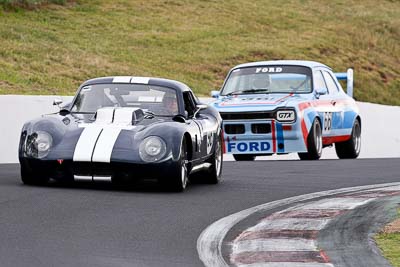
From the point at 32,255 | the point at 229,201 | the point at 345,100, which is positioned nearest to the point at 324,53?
the point at 345,100

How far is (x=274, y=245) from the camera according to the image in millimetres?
8742

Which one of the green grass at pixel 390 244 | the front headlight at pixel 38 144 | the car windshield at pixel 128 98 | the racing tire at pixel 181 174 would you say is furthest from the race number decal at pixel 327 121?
the green grass at pixel 390 244

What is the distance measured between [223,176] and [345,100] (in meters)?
6.78

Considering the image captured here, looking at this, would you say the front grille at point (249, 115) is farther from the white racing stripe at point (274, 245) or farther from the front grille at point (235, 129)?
the white racing stripe at point (274, 245)

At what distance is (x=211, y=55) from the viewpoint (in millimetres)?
48781

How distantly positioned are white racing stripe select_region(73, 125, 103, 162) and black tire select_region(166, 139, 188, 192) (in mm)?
858

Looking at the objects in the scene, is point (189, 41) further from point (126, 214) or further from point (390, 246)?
point (390, 246)

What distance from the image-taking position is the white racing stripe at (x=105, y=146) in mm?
12078

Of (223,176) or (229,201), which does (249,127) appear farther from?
(229,201)

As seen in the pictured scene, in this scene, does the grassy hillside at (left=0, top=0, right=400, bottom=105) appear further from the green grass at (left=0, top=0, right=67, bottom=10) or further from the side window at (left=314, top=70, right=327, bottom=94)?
the side window at (left=314, top=70, right=327, bottom=94)

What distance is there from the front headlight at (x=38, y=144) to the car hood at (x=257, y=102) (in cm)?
716

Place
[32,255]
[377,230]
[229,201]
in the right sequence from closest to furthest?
[32,255] → [377,230] → [229,201]

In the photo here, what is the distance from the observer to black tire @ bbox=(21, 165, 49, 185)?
491 inches

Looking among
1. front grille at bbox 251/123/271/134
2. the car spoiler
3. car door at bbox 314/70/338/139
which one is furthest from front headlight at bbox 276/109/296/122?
the car spoiler
